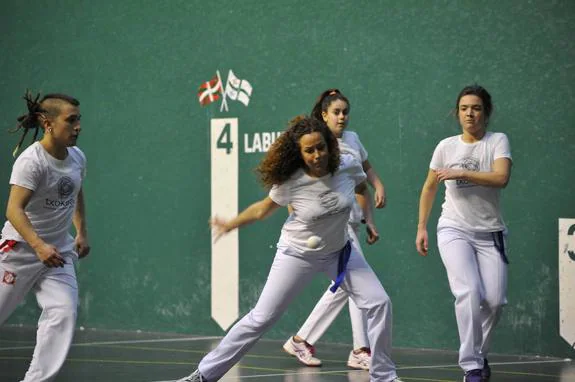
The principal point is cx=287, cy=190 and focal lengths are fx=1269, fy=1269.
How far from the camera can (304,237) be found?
290 inches

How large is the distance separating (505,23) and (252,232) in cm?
321

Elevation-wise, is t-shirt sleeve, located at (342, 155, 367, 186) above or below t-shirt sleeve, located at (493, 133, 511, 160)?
below

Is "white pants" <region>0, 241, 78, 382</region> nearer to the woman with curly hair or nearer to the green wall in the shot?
the woman with curly hair

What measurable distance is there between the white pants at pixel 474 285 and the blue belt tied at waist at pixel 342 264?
37.4 inches

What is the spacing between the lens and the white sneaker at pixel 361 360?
9.23m

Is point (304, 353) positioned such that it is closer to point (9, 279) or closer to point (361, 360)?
point (361, 360)

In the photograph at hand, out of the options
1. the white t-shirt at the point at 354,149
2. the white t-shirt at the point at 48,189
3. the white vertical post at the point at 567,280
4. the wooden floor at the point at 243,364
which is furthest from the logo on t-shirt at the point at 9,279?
the white vertical post at the point at 567,280

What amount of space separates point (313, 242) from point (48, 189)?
1.55 m

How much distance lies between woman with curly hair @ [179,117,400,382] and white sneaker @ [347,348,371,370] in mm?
1895

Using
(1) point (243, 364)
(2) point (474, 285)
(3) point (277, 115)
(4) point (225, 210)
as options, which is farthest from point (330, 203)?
(4) point (225, 210)

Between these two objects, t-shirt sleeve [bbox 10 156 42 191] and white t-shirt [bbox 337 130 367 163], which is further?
white t-shirt [bbox 337 130 367 163]

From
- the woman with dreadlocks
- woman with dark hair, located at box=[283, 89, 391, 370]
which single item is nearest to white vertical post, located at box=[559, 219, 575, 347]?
woman with dark hair, located at box=[283, 89, 391, 370]

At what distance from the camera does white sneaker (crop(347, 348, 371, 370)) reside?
9228 millimetres

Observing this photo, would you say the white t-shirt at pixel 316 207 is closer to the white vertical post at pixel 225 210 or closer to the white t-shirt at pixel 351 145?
the white t-shirt at pixel 351 145
